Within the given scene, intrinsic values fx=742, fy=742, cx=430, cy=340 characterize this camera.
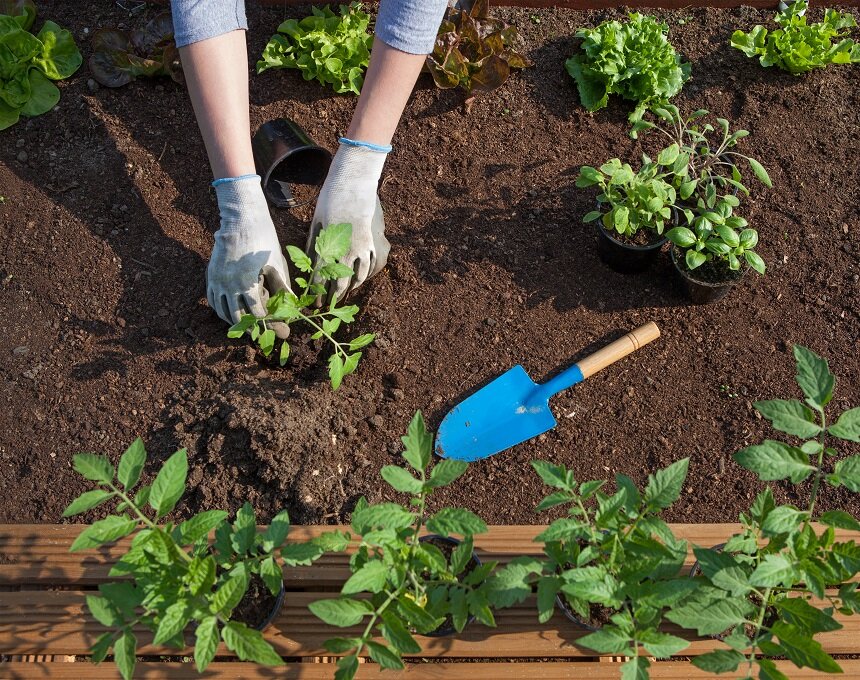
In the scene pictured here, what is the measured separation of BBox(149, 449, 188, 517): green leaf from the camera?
1.33 meters

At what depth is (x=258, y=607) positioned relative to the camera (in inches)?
61.5

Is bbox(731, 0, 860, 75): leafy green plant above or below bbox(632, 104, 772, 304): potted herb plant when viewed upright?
above

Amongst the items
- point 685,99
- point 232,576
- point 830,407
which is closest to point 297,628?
point 232,576

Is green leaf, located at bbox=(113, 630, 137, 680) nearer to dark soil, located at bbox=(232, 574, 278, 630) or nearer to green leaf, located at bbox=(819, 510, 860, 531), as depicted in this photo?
dark soil, located at bbox=(232, 574, 278, 630)

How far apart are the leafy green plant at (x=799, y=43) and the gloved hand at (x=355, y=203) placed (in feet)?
4.51

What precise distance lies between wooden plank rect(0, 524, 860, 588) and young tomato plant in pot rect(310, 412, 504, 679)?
0.26m

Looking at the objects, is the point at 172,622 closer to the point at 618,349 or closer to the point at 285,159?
the point at 618,349

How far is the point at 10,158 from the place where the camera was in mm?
2422

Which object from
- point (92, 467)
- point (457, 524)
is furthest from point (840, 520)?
point (92, 467)

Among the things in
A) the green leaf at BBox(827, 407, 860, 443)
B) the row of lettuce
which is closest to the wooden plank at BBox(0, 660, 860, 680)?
the row of lettuce

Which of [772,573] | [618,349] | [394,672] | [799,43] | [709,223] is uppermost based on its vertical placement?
[799,43]

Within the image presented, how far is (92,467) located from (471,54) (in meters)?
1.82

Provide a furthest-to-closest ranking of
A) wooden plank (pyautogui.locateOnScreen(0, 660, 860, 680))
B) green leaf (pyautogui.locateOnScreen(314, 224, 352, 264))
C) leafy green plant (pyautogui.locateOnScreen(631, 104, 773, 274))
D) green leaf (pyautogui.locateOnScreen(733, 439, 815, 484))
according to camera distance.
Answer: leafy green plant (pyautogui.locateOnScreen(631, 104, 773, 274)) < green leaf (pyautogui.locateOnScreen(314, 224, 352, 264)) < wooden plank (pyautogui.locateOnScreen(0, 660, 860, 680)) < green leaf (pyautogui.locateOnScreen(733, 439, 815, 484))

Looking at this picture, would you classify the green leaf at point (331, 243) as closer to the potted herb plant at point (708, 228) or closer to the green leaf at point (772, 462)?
the potted herb plant at point (708, 228)
